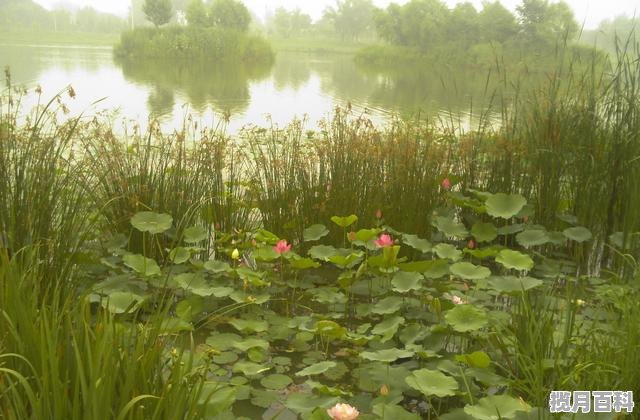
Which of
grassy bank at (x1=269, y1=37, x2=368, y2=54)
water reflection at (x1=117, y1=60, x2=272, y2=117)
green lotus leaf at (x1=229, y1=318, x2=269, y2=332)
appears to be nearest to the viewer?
green lotus leaf at (x1=229, y1=318, x2=269, y2=332)

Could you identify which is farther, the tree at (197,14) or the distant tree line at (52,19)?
the distant tree line at (52,19)

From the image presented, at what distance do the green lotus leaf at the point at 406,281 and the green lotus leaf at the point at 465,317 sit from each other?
0.76ft

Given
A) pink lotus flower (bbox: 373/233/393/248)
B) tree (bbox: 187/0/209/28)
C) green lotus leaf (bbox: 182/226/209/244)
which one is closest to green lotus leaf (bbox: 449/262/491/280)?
pink lotus flower (bbox: 373/233/393/248)

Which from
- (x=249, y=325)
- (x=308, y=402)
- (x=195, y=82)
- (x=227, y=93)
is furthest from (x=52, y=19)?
(x=308, y=402)

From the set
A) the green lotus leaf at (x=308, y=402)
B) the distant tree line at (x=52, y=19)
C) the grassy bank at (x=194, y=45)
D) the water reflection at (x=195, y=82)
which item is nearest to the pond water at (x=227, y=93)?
the water reflection at (x=195, y=82)

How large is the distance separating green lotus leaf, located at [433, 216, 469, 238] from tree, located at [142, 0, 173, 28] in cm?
2076

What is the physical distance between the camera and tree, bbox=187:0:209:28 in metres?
23.1

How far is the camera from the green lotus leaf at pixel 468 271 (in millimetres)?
2146

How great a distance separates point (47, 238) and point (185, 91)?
837 centimetres

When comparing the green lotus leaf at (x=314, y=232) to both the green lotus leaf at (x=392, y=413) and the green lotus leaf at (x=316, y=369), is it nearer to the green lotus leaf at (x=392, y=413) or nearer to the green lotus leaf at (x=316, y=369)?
the green lotus leaf at (x=316, y=369)

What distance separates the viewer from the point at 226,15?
77.2 ft

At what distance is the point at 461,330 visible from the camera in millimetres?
1744

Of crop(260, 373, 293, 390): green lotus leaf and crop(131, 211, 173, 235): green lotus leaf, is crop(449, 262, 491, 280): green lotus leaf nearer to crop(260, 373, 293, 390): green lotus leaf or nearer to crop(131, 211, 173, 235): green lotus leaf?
crop(260, 373, 293, 390): green lotus leaf

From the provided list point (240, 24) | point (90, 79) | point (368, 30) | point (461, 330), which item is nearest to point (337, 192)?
point (461, 330)
